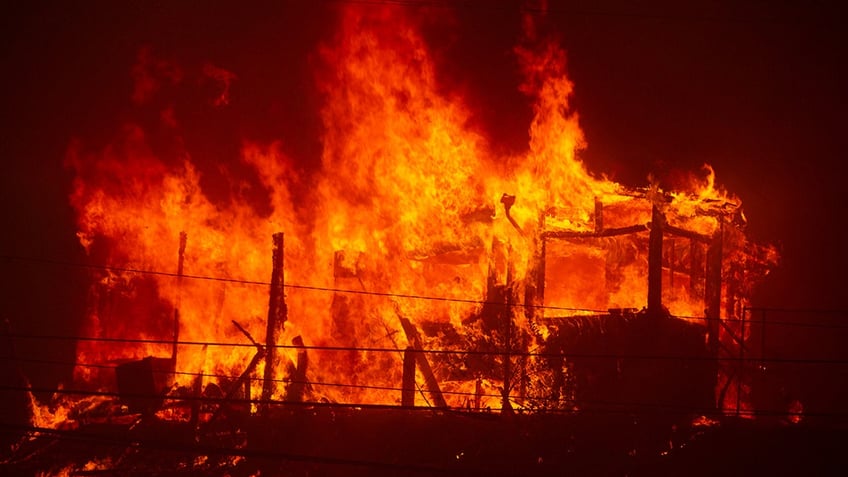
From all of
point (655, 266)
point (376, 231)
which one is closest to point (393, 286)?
point (376, 231)

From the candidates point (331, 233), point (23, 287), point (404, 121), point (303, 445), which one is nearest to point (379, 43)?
point (404, 121)

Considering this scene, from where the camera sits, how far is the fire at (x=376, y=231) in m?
20.0

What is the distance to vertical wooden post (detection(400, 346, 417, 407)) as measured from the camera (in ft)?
58.8

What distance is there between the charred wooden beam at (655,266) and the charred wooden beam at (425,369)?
233 inches

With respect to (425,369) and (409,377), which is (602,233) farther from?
(409,377)

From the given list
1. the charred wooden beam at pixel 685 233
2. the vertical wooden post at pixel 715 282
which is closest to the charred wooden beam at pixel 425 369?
the charred wooden beam at pixel 685 233

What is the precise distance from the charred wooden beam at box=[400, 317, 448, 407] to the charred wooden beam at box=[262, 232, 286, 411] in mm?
3337

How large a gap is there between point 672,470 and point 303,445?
8.82 metres

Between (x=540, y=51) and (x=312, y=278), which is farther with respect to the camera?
(x=540, y=51)

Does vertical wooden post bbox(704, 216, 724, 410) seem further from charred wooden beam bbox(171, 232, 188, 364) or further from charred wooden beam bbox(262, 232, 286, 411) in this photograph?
charred wooden beam bbox(171, 232, 188, 364)

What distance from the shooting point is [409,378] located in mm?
18094

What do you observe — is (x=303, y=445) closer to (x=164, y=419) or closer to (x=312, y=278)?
(x=164, y=419)

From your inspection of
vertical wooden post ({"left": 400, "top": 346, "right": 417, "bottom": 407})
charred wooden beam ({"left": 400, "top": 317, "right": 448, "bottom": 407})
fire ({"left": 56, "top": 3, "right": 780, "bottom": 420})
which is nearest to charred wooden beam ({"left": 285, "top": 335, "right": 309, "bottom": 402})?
fire ({"left": 56, "top": 3, "right": 780, "bottom": 420})

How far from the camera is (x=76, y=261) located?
88.4 ft
